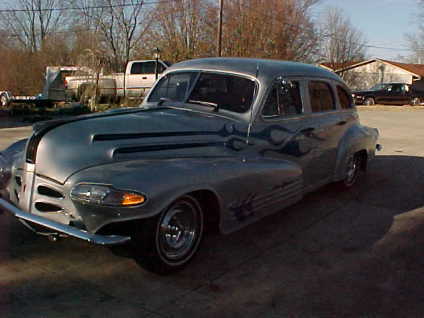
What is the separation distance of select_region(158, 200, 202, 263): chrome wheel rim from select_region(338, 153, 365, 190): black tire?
325 cm

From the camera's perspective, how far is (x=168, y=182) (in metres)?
3.31

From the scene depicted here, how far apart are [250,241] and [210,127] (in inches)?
49.3

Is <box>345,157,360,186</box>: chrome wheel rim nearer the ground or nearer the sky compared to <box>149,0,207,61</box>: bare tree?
nearer the ground

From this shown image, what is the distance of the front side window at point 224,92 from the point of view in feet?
14.7

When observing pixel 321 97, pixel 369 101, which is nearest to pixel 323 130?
pixel 321 97

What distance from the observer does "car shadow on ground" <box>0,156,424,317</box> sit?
10.4ft

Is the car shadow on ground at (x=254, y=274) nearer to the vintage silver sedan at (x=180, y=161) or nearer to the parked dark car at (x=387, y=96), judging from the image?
the vintage silver sedan at (x=180, y=161)

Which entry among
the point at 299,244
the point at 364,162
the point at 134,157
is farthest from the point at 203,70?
the point at 364,162

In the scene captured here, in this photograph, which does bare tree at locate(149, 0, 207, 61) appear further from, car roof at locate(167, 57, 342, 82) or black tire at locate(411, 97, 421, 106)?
car roof at locate(167, 57, 342, 82)

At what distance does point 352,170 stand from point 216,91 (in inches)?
119

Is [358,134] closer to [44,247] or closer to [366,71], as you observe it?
[44,247]

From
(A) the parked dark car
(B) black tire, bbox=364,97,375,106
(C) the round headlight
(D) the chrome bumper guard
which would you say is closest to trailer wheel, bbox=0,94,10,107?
(D) the chrome bumper guard

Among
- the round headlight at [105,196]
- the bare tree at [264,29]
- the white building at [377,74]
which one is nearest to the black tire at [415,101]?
the bare tree at [264,29]

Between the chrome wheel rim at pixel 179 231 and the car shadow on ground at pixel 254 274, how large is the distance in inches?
7.2
